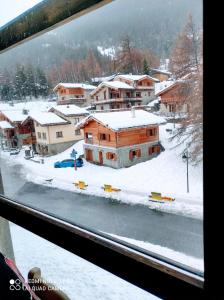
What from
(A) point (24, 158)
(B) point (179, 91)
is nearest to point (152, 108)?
(B) point (179, 91)

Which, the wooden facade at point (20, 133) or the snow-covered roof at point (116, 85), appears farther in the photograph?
the wooden facade at point (20, 133)

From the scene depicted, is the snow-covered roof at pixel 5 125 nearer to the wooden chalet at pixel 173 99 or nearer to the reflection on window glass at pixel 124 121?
the reflection on window glass at pixel 124 121

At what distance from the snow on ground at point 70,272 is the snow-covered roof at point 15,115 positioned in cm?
72

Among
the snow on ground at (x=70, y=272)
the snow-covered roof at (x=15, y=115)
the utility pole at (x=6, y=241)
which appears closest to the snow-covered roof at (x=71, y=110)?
the snow-covered roof at (x=15, y=115)

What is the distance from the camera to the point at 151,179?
0.81 meters

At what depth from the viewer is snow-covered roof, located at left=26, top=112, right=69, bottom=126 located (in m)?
1.08

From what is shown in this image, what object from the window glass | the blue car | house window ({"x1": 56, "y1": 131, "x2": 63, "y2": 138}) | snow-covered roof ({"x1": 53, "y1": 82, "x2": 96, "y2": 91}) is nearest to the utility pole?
A: the blue car

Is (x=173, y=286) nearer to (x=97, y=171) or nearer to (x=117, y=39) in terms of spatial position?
(x=97, y=171)

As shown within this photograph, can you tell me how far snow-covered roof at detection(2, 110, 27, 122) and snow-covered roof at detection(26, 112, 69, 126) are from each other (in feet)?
0.24

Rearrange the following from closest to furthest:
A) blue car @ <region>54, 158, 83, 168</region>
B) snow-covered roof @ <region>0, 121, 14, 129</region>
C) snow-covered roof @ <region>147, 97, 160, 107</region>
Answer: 1. snow-covered roof @ <region>147, 97, 160, 107</region>
2. blue car @ <region>54, 158, 83, 168</region>
3. snow-covered roof @ <region>0, 121, 14, 129</region>

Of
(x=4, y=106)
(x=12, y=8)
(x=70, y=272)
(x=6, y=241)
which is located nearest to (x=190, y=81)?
(x=12, y=8)

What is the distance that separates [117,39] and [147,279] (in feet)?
2.40

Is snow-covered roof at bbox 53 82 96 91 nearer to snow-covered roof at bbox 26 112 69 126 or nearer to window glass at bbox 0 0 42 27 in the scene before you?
snow-covered roof at bbox 26 112 69 126

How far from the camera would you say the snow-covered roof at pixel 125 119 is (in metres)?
0.78
